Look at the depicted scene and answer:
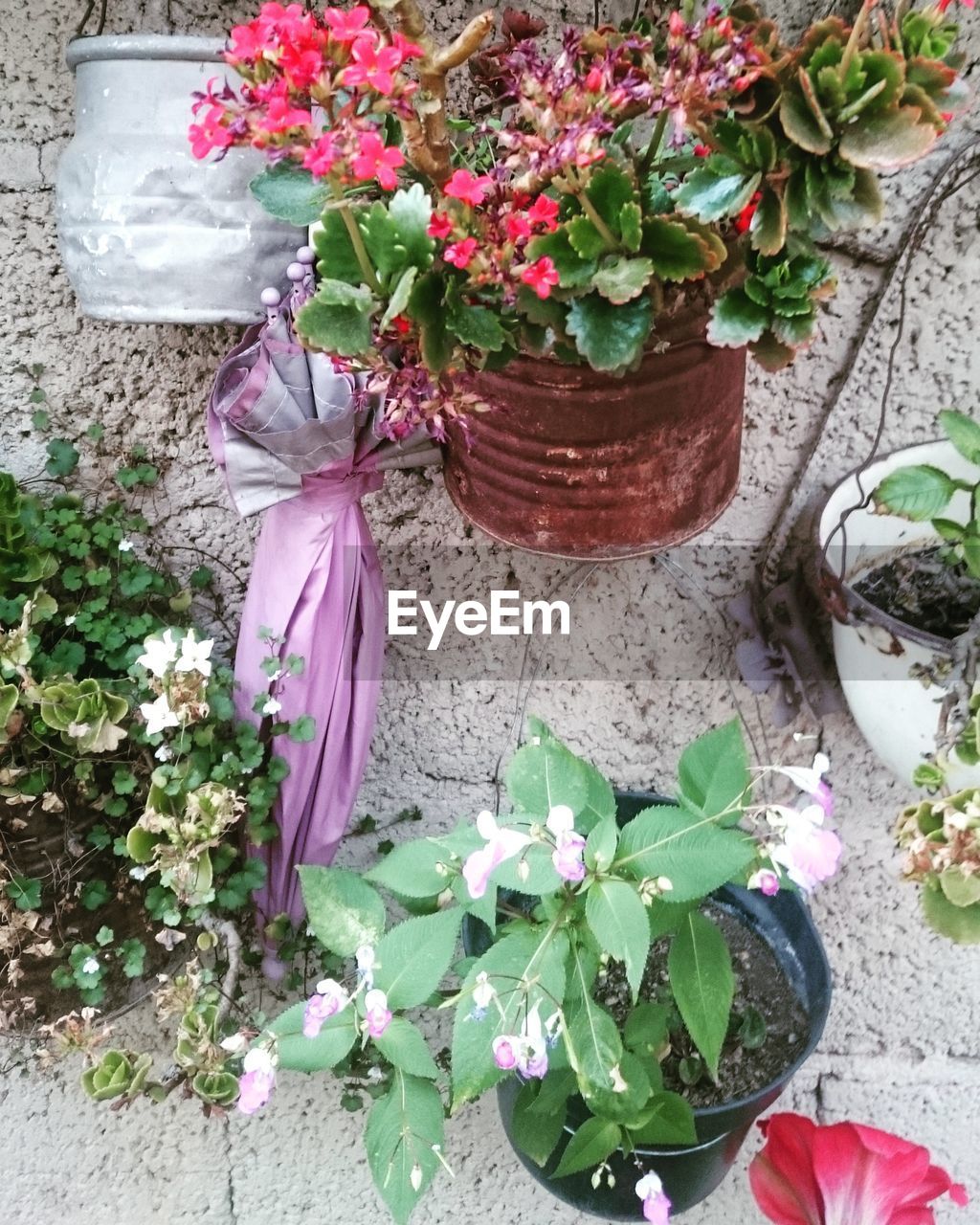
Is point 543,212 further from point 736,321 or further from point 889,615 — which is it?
point 889,615

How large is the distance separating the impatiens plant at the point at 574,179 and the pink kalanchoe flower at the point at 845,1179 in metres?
0.82

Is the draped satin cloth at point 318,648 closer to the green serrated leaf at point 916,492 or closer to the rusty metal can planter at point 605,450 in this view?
the rusty metal can planter at point 605,450

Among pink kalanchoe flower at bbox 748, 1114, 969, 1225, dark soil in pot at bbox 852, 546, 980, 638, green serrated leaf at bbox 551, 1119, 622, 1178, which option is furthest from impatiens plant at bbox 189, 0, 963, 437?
pink kalanchoe flower at bbox 748, 1114, 969, 1225

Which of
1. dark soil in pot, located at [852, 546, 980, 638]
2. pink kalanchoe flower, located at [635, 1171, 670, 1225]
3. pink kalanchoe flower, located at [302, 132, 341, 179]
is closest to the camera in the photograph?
pink kalanchoe flower, located at [302, 132, 341, 179]

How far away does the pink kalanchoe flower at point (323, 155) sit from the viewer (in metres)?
0.56

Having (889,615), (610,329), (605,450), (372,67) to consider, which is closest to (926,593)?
(889,615)

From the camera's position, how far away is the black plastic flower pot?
0.97 meters

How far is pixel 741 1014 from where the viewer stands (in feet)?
3.83

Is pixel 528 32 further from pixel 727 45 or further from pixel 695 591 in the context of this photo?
pixel 695 591

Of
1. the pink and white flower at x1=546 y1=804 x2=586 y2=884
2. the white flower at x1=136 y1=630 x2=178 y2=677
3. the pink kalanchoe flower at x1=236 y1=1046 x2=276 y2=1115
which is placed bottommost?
the pink kalanchoe flower at x1=236 y1=1046 x2=276 y2=1115

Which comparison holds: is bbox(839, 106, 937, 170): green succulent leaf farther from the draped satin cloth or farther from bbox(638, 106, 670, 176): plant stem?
the draped satin cloth

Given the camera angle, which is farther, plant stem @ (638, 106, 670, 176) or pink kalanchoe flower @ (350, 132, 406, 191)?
plant stem @ (638, 106, 670, 176)

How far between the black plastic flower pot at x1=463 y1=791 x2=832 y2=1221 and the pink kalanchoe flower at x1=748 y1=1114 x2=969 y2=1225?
0.16ft

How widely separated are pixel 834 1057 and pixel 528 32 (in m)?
1.42
